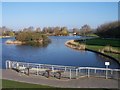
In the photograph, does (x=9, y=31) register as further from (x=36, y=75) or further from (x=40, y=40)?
(x=36, y=75)

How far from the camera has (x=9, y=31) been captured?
13412 cm

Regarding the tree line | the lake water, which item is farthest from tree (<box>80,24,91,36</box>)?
the lake water

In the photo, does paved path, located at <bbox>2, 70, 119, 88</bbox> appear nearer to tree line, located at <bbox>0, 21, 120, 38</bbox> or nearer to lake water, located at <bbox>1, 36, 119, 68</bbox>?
lake water, located at <bbox>1, 36, 119, 68</bbox>

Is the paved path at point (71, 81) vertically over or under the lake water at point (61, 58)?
over

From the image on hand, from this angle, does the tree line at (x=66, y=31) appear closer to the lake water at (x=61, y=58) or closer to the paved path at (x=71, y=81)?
the lake water at (x=61, y=58)

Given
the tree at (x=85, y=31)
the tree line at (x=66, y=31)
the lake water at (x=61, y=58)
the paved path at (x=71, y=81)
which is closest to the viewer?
the paved path at (x=71, y=81)

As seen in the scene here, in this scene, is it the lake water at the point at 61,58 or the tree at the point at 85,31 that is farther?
the tree at the point at 85,31

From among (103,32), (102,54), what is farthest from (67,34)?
(102,54)

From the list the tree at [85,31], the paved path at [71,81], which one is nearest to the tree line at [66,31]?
the tree at [85,31]

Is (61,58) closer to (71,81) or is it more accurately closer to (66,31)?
(71,81)

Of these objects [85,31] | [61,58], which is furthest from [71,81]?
[85,31]

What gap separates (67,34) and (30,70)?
137m

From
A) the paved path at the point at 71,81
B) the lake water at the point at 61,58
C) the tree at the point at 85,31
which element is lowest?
the lake water at the point at 61,58

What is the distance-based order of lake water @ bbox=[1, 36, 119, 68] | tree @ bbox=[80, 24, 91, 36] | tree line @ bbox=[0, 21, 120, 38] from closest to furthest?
lake water @ bbox=[1, 36, 119, 68] → tree line @ bbox=[0, 21, 120, 38] → tree @ bbox=[80, 24, 91, 36]
